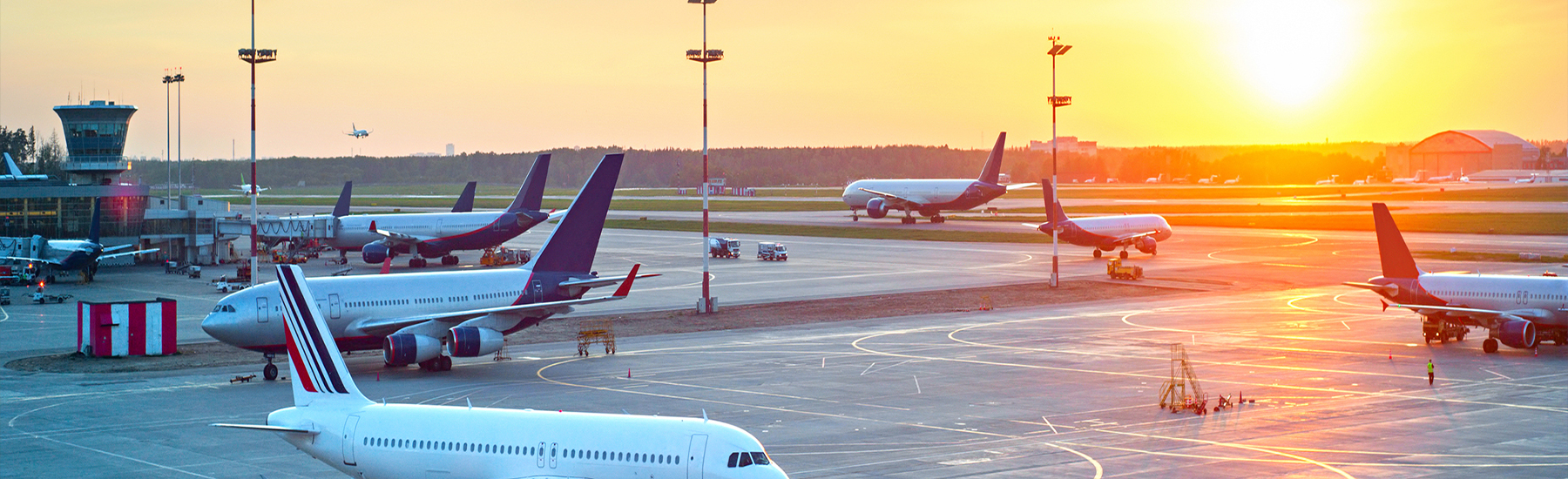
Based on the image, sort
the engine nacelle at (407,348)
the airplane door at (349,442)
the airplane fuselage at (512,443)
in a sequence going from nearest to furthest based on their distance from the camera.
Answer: the airplane fuselage at (512,443)
the airplane door at (349,442)
the engine nacelle at (407,348)

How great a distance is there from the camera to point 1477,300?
4881 centimetres

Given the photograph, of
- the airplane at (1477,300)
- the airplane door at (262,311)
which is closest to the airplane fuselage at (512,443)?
the airplane door at (262,311)

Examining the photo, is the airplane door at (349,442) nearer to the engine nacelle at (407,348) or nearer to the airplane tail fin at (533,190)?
the engine nacelle at (407,348)

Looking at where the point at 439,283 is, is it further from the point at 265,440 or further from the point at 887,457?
the point at 887,457

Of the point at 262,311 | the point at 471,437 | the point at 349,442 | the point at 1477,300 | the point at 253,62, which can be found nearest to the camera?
the point at 471,437

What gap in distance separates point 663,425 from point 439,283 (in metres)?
25.7

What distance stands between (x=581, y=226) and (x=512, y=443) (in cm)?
2583

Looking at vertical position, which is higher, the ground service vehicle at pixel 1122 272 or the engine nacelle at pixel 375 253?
the engine nacelle at pixel 375 253

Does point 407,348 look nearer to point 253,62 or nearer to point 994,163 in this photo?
point 253,62

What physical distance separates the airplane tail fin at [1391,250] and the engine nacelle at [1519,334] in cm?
452

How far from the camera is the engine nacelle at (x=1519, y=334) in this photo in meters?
46.3

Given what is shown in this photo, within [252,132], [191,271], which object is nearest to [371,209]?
[191,271]

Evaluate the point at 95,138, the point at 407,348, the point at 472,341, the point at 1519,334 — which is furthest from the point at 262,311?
the point at 95,138

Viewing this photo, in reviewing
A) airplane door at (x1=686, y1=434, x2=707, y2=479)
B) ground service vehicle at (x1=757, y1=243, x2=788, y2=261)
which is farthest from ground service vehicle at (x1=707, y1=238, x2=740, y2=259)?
airplane door at (x1=686, y1=434, x2=707, y2=479)
